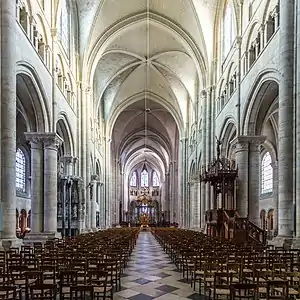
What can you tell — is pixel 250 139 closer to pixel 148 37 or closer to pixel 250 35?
pixel 250 35

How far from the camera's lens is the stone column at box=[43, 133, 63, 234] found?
24.4m

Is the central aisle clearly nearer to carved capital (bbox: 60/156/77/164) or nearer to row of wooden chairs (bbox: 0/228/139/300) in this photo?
row of wooden chairs (bbox: 0/228/139/300)

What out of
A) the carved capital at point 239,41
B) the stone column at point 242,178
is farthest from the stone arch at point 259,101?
the carved capital at point 239,41

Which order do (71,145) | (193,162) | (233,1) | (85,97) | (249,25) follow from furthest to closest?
(193,162) < (85,97) < (71,145) < (233,1) < (249,25)

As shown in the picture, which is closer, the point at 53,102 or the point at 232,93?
the point at 53,102

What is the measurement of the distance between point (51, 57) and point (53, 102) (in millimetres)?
2687

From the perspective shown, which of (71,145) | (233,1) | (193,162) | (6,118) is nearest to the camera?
(6,118)

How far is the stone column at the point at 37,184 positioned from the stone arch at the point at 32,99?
29.3 inches

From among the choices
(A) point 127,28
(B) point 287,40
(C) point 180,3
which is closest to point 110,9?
(A) point 127,28

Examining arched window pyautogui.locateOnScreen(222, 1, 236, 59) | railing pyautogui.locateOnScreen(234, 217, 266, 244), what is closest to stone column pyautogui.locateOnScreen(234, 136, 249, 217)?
railing pyautogui.locateOnScreen(234, 217, 266, 244)

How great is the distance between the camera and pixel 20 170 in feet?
129

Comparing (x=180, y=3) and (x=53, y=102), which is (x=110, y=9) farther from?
(x=53, y=102)

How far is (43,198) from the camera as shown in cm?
2467

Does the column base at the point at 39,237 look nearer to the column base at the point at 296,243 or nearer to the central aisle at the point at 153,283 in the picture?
the central aisle at the point at 153,283
